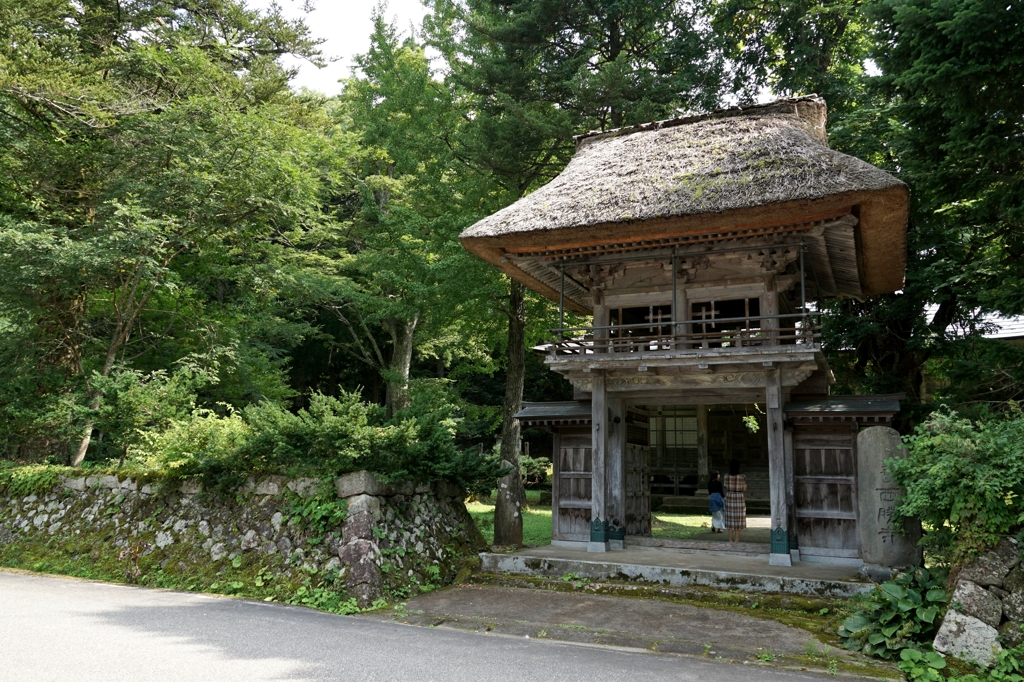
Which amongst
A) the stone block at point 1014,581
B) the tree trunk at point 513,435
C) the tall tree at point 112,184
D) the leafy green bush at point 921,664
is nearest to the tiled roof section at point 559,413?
the tree trunk at point 513,435

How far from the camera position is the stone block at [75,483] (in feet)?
41.1

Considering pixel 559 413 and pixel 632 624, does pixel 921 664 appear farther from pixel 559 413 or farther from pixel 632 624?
pixel 559 413

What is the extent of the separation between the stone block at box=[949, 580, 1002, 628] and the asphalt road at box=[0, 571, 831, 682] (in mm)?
1735

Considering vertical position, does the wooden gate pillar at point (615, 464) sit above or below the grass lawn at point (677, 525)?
above

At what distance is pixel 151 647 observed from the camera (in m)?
6.59

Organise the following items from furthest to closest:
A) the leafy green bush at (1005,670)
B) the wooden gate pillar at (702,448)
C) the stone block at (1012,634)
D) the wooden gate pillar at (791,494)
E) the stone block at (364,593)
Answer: the wooden gate pillar at (702,448), the wooden gate pillar at (791,494), the stone block at (364,593), the stone block at (1012,634), the leafy green bush at (1005,670)

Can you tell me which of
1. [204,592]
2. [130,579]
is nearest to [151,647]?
[204,592]

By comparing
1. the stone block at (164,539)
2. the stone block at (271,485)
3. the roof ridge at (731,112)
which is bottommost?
the stone block at (164,539)

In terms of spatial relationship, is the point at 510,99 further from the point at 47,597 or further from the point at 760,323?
the point at 47,597

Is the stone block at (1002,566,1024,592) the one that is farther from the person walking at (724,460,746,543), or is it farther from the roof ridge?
the roof ridge

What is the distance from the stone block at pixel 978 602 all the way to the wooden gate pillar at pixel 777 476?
4.02 m

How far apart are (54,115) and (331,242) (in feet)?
34.6

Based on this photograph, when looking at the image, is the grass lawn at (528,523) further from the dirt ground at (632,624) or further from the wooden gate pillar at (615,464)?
the dirt ground at (632,624)

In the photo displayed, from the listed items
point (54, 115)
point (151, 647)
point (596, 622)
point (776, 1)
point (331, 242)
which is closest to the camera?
point (151, 647)
